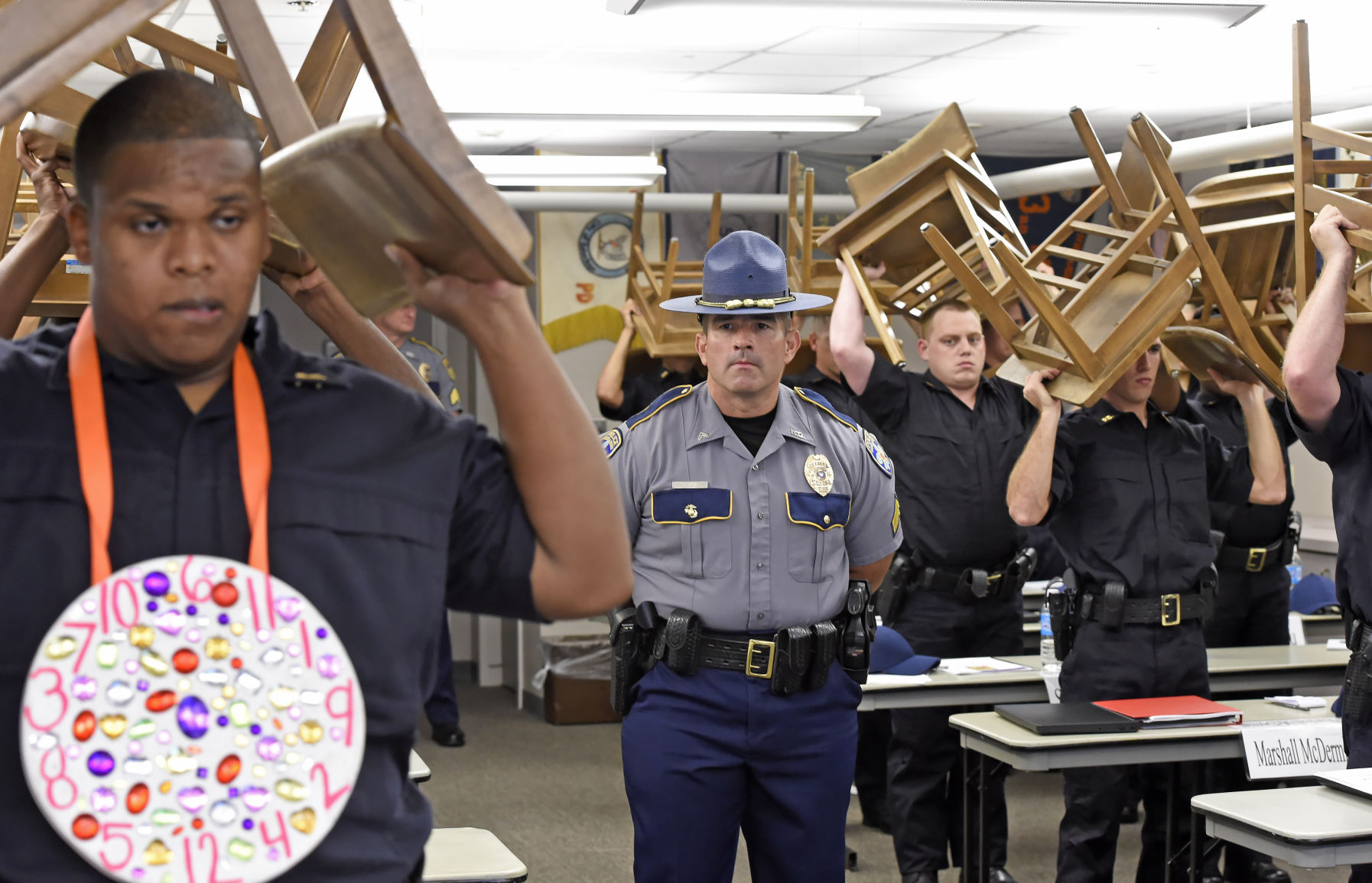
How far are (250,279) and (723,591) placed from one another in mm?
2166

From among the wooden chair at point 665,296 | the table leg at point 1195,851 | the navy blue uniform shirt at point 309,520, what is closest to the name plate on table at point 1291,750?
the table leg at point 1195,851

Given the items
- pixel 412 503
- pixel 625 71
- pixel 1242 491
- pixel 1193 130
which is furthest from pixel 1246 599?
pixel 412 503

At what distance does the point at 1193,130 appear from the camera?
1009 cm

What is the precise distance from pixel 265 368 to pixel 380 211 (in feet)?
0.78

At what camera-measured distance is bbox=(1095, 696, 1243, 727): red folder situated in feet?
13.4

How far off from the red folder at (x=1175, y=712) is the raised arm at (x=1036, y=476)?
2.07 feet

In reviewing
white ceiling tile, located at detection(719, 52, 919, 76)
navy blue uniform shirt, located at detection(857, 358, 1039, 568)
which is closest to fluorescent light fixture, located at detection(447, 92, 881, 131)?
white ceiling tile, located at detection(719, 52, 919, 76)

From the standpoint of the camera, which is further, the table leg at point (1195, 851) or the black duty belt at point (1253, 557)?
the black duty belt at point (1253, 557)

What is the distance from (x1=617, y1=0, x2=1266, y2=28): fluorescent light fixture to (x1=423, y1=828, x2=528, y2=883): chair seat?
3113 mm

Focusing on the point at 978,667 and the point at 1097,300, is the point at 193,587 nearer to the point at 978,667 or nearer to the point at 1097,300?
the point at 1097,300

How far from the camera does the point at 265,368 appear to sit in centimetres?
134

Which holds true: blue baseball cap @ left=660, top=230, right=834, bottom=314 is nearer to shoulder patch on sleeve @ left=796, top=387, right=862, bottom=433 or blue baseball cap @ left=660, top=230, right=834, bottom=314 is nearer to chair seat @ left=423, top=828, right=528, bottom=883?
shoulder patch on sleeve @ left=796, top=387, right=862, bottom=433

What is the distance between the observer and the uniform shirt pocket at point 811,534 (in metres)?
3.38

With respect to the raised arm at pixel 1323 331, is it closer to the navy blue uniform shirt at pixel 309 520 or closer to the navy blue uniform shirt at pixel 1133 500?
the navy blue uniform shirt at pixel 1133 500
